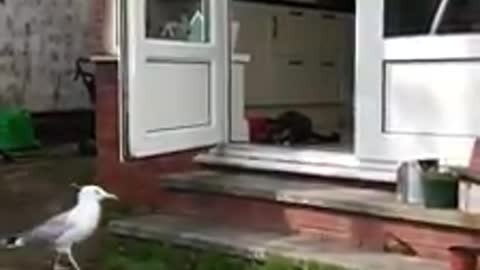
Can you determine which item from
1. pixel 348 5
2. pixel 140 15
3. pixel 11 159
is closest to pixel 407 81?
pixel 140 15

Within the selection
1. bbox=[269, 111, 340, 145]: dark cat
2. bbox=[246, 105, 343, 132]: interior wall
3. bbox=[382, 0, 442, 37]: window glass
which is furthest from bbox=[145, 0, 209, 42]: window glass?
bbox=[246, 105, 343, 132]: interior wall

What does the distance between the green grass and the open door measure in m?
0.50

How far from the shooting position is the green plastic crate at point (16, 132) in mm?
9227

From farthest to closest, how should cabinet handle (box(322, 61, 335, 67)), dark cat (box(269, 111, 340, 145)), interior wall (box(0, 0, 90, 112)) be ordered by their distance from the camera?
interior wall (box(0, 0, 90, 112))
cabinet handle (box(322, 61, 335, 67))
dark cat (box(269, 111, 340, 145))

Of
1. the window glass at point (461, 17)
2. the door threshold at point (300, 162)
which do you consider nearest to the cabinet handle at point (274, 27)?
the door threshold at point (300, 162)

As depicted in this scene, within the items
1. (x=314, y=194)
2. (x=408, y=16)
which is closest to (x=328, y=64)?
(x=408, y=16)

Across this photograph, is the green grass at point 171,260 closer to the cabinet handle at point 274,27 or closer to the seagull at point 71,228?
the seagull at point 71,228

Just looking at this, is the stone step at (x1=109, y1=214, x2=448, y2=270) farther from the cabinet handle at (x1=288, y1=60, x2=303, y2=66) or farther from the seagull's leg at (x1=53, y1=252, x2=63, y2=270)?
the cabinet handle at (x1=288, y1=60, x2=303, y2=66)

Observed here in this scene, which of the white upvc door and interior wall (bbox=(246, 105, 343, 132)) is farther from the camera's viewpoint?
interior wall (bbox=(246, 105, 343, 132))

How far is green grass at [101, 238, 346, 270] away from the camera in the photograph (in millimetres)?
4035

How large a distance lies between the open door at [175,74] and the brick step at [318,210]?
268mm

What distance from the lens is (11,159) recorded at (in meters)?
8.91

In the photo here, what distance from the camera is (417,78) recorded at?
4387 mm

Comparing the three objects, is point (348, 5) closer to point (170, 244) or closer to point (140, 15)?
point (140, 15)
